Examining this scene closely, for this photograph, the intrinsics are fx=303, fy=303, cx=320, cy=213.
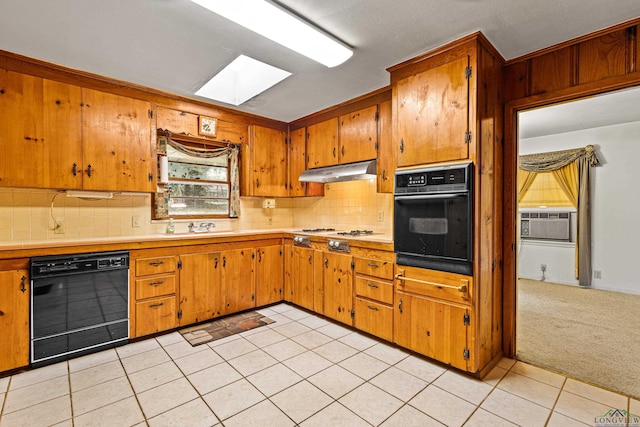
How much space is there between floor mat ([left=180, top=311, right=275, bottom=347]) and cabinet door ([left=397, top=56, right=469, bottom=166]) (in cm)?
241

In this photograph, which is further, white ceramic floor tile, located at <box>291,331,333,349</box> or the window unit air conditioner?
the window unit air conditioner

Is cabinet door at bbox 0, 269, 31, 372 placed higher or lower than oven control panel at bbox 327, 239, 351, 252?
lower

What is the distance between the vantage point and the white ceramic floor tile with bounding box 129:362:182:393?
7.47ft

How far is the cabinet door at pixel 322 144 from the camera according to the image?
3.95m

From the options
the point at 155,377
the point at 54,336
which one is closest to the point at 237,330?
the point at 155,377

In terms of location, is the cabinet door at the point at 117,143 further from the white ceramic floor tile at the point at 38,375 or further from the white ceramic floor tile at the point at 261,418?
the white ceramic floor tile at the point at 261,418

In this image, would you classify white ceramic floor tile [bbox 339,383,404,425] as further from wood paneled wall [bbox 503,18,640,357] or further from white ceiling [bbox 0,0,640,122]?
white ceiling [bbox 0,0,640,122]

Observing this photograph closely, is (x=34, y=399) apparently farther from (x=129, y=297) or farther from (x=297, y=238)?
(x=297, y=238)

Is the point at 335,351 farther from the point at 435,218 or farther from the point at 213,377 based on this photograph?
the point at 435,218

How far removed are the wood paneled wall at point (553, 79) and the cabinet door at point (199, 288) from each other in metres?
3.01

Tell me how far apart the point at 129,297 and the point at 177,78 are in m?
2.22

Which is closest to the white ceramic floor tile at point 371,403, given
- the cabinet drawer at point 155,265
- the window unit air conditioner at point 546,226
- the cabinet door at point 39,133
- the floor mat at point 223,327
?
the floor mat at point 223,327

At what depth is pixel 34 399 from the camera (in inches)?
83.2

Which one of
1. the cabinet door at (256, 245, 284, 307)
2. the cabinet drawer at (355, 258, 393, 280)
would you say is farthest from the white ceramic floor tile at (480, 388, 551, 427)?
the cabinet door at (256, 245, 284, 307)
